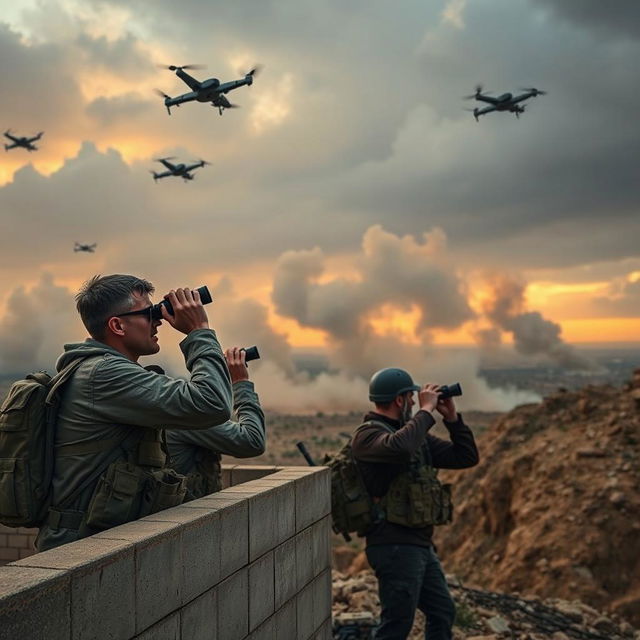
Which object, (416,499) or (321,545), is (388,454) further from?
(321,545)

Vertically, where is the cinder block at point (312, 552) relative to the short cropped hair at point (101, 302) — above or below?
below

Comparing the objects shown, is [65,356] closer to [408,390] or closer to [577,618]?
[408,390]

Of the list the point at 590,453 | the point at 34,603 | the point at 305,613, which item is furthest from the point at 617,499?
the point at 34,603

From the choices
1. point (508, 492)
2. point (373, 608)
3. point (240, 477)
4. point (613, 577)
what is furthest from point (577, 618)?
point (240, 477)

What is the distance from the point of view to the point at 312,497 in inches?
211

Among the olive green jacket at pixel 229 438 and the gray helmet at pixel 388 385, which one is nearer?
the olive green jacket at pixel 229 438

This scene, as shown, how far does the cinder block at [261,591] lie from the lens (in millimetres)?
4145

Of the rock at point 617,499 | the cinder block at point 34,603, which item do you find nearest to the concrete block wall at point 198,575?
the cinder block at point 34,603

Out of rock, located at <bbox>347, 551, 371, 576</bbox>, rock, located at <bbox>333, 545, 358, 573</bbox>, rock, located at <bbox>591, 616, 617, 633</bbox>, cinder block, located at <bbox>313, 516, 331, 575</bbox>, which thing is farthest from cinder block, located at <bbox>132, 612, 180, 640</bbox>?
rock, located at <bbox>333, 545, 358, 573</bbox>

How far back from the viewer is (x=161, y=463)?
11.6ft

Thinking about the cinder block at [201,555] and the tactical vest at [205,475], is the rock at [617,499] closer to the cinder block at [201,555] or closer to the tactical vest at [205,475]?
the tactical vest at [205,475]

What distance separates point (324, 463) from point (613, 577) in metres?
7.71

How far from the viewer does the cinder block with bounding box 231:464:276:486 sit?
19.6 ft

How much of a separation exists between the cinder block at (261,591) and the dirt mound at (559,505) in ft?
28.8
